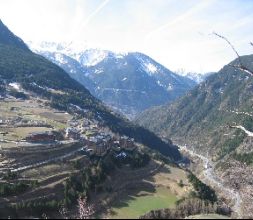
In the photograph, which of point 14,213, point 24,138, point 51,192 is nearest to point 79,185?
point 51,192

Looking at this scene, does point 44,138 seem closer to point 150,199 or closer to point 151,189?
point 151,189

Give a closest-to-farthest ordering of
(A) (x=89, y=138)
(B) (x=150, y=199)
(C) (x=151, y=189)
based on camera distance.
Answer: (B) (x=150, y=199) < (C) (x=151, y=189) < (A) (x=89, y=138)

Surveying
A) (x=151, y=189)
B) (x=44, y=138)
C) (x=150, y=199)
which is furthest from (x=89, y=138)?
(x=150, y=199)

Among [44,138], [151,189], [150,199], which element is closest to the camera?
[150,199]

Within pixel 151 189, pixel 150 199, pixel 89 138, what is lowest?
pixel 150 199

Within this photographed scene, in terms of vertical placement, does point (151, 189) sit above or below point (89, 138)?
→ below

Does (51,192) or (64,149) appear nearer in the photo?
Result: (51,192)

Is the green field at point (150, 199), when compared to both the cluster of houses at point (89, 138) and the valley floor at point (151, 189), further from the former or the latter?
the cluster of houses at point (89, 138)

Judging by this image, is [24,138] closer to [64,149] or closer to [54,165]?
[64,149]

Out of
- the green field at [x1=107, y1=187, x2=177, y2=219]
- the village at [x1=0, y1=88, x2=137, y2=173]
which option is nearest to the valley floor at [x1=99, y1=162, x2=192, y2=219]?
the green field at [x1=107, y1=187, x2=177, y2=219]

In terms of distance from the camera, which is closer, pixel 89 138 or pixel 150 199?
pixel 150 199

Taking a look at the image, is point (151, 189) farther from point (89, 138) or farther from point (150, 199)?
point (89, 138)
